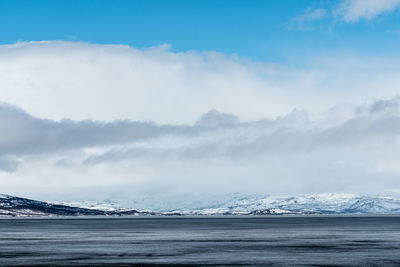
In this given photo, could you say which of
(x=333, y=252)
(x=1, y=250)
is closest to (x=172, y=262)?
(x=333, y=252)

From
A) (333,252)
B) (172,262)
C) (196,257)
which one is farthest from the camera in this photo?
(333,252)

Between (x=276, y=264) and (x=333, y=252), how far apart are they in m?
18.9

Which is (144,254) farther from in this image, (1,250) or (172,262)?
(1,250)

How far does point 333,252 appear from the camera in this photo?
3305 inches

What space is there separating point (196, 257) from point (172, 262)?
7.22 m

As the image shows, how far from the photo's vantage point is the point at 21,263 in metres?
69.1

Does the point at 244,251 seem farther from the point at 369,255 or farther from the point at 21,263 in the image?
the point at 21,263

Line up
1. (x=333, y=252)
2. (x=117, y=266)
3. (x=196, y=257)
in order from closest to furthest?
(x=117, y=266)
(x=196, y=257)
(x=333, y=252)

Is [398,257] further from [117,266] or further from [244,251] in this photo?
[117,266]

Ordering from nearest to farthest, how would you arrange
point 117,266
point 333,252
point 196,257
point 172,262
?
point 117,266 < point 172,262 < point 196,257 < point 333,252

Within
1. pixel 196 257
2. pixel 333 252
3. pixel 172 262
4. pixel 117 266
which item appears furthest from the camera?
pixel 333 252

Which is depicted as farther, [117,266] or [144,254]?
[144,254]

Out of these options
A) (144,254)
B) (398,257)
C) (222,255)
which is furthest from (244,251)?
(398,257)

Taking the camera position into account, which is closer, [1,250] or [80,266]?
[80,266]
